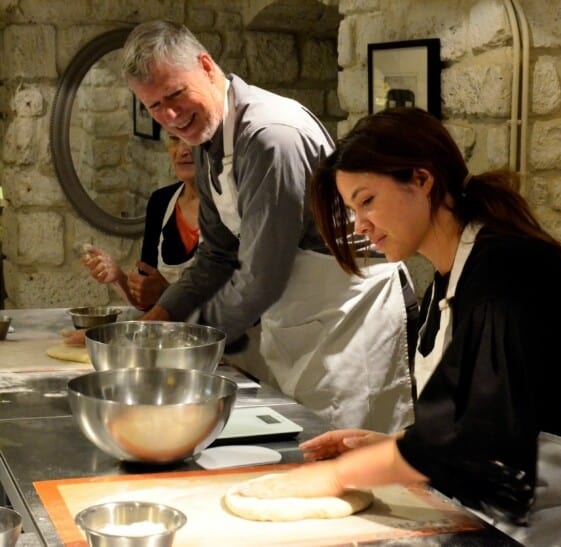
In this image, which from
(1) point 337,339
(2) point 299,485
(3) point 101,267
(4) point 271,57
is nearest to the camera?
(2) point 299,485

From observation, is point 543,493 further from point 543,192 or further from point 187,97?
point 543,192

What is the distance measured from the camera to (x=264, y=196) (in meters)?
2.81

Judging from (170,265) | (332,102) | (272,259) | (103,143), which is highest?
(332,102)

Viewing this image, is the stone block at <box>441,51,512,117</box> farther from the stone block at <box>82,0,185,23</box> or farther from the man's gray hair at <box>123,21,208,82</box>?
the stone block at <box>82,0,185,23</box>

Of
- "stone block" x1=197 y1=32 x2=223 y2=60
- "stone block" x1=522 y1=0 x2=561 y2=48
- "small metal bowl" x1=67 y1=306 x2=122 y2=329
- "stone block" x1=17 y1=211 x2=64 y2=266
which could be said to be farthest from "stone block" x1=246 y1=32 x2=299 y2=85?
"small metal bowl" x1=67 y1=306 x2=122 y2=329

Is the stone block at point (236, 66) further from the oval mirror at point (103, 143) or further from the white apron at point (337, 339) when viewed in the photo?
the white apron at point (337, 339)

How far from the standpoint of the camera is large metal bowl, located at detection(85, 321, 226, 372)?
8.07 feet

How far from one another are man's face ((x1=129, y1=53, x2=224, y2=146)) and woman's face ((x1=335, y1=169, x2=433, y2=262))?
38.0 inches

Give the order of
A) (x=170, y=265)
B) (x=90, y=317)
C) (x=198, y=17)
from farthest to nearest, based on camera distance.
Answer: (x=198, y=17) < (x=170, y=265) < (x=90, y=317)

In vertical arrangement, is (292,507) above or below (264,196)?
below

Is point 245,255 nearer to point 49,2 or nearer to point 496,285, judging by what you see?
point 496,285

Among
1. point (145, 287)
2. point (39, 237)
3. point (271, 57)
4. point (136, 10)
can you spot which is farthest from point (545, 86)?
point (39, 237)

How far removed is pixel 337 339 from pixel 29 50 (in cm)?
275

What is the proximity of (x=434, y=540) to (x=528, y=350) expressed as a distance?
0.33m
